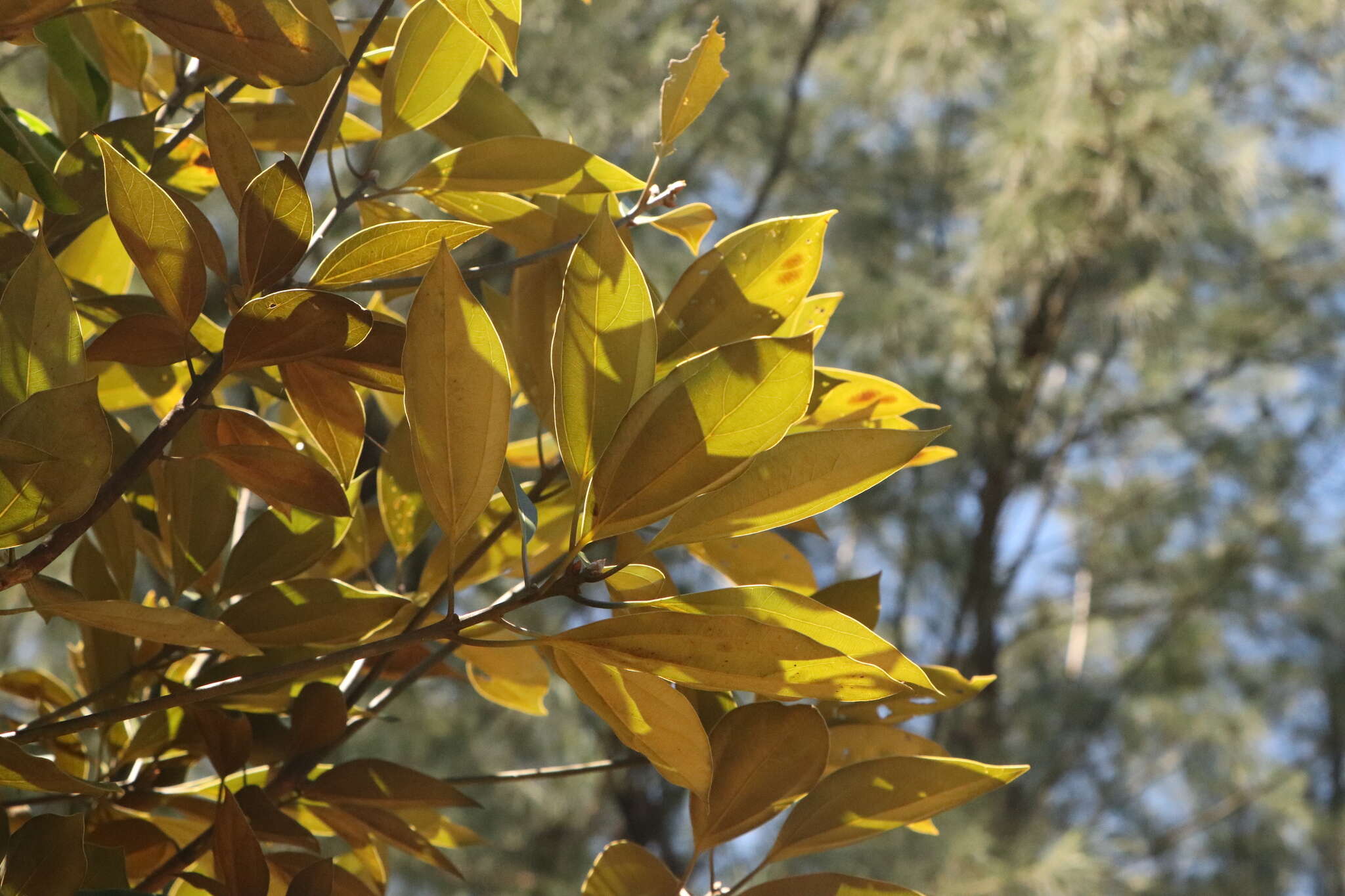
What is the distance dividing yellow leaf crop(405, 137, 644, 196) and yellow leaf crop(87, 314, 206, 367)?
0.07 meters

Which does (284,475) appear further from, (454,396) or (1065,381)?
(1065,381)

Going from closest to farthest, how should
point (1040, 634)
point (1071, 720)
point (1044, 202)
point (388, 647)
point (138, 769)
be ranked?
point (388, 647) → point (138, 769) → point (1044, 202) → point (1071, 720) → point (1040, 634)

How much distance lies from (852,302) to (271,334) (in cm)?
241

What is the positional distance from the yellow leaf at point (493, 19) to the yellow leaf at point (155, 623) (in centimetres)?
11

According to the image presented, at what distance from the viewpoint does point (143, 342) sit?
21 cm

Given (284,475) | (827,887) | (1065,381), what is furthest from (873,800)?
(1065,381)

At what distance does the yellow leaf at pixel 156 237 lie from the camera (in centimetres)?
18

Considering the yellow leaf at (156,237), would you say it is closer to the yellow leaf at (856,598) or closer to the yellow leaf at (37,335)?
the yellow leaf at (37,335)

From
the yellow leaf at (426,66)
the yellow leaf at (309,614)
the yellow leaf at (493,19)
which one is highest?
the yellow leaf at (426,66)

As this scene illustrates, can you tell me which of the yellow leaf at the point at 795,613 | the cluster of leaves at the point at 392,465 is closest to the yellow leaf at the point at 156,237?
the cluster of leaves at the point at 392,465

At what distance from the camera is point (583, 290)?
0.18m

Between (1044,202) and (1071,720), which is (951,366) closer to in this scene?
(1044,202)

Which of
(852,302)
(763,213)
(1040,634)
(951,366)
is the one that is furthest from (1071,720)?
(763,213)

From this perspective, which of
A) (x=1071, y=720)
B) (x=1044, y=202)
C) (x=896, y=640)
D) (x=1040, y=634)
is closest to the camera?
(x=1044, y=202)
